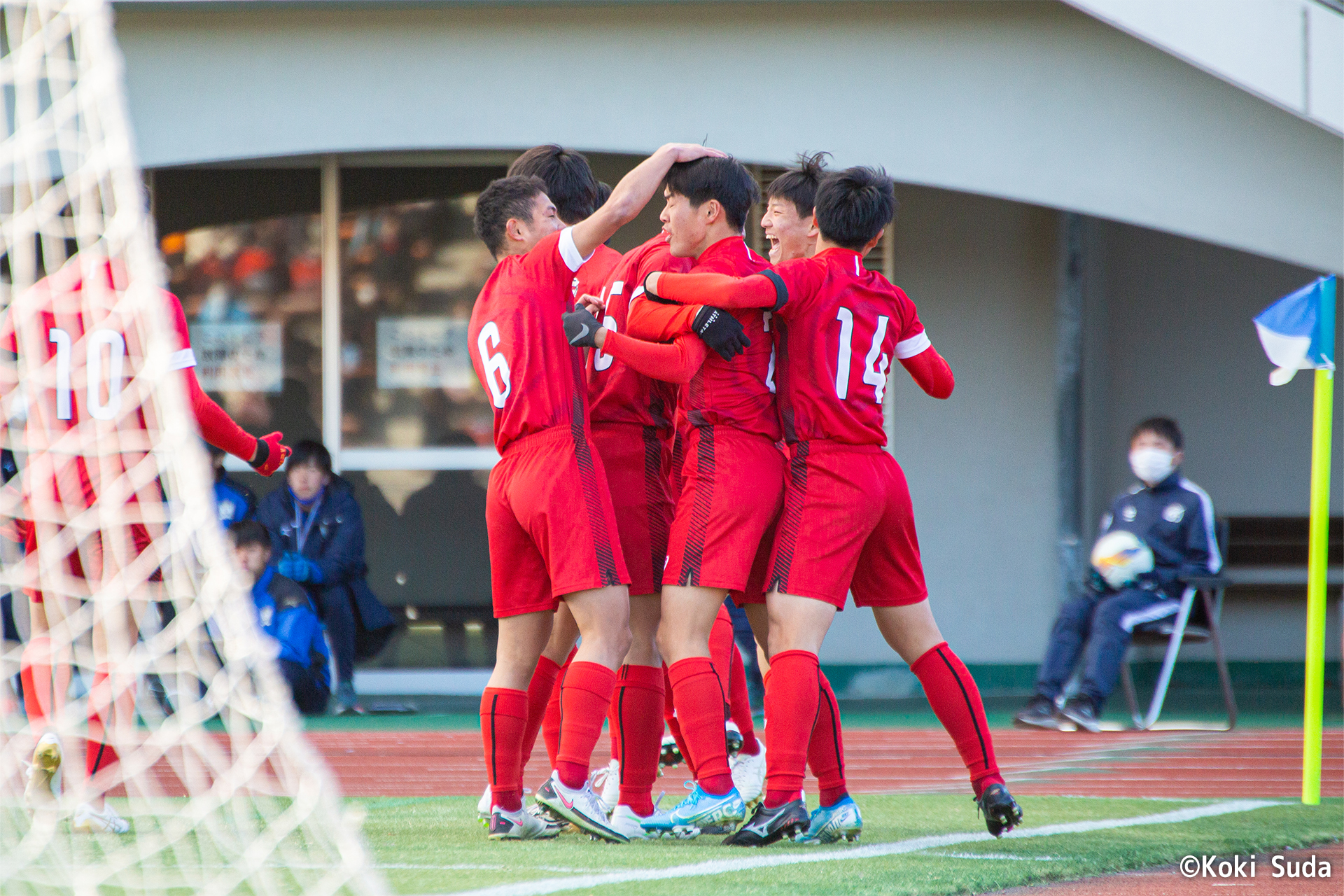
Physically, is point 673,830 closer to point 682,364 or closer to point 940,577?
point 682,364

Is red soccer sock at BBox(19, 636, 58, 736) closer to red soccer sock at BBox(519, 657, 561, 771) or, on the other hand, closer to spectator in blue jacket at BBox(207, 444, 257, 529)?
red soccer sock at BBox(519, 657, 561, 771)

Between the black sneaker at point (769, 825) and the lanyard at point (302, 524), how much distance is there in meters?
4.68

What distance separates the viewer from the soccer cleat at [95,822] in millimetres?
4117

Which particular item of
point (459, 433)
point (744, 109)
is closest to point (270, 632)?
point (459, 433)

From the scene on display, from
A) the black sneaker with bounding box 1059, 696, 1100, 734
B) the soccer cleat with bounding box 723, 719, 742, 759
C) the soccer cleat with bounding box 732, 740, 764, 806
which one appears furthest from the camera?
the black sneaker with bounding box 1059, 696, 1100, 734

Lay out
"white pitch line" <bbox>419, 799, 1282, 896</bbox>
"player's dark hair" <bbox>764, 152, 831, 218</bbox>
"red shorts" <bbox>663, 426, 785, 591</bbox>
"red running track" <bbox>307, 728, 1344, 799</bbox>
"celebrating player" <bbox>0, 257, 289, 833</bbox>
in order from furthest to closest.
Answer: "red running track" <bbox>307, 728, 1344, 799</bbox>
"player's dark hair" <bbox>764, 152, 831, 218</bbox>
"red shorts" <bbox>663, 426, 785, 591</bbox>
"celebrating player" <bbox>0, 257, 289, 833</bbox>
"white pitch line" <bbox>419, 799, 1282, 896</bbox>

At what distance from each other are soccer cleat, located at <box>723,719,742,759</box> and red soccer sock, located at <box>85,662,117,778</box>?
2.07 metres

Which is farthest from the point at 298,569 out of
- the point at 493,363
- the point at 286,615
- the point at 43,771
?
the point at 493,363

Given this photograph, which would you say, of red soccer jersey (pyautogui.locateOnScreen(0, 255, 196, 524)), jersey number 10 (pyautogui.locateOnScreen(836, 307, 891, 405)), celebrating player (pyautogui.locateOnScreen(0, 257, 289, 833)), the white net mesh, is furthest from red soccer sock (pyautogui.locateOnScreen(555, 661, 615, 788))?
red soccer jersey (pyautogui.locateOnScreen(0, 255, 196, 524))

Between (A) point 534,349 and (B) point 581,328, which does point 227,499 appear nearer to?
(A) point 534,349

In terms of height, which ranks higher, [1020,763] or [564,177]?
[564,177]

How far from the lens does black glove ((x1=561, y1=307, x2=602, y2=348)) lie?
12.7 ft

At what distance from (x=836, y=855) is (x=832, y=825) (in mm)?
268

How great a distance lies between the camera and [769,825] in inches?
150
